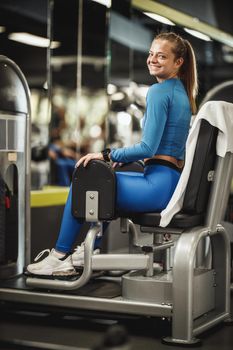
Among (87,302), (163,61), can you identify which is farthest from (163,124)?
(87,302)

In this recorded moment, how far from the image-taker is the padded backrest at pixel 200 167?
343 cm

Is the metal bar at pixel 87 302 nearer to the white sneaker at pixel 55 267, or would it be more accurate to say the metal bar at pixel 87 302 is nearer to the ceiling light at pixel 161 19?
the white sneaker at pixel 55 267

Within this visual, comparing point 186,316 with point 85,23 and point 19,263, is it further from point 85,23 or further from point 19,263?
point 85,23

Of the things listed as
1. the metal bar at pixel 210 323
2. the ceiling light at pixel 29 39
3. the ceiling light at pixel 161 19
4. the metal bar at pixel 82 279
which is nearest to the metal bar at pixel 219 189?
the metal bar at pixel 210 323

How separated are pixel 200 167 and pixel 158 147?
267 mm

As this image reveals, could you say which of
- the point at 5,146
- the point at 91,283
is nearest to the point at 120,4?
the point at 5,146

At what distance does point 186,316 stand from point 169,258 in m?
0.76

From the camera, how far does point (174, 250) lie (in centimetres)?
353

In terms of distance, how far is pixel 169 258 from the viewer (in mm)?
4020

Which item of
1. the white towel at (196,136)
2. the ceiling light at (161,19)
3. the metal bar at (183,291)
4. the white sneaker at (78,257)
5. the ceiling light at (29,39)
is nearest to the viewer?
the metal bar at (183,291)

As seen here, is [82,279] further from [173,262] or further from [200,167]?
[200,167]

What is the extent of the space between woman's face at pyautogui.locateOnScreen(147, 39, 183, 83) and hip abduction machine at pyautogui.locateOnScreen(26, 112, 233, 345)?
0.41 m

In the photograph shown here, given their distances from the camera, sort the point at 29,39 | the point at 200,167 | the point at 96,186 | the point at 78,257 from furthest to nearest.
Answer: the point at 29,39 → the point at 78,257 → the point at 96,186 → the point at 200,167

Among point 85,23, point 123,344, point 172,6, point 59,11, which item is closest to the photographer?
point 123,344
